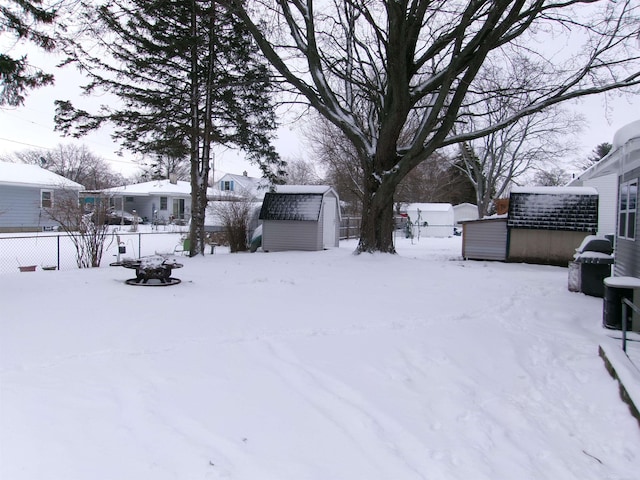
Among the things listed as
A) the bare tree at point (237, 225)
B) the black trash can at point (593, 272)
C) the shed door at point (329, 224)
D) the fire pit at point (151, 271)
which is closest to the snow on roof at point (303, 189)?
the shed door at point (329, 224)

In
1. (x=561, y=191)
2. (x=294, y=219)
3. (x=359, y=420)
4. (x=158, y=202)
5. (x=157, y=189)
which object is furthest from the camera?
(x=158, y=202)

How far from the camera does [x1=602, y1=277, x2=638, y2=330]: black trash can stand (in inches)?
241

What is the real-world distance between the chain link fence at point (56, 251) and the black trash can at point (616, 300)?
11.9 metres

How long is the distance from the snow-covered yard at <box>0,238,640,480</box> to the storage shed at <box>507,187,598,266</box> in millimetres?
9813

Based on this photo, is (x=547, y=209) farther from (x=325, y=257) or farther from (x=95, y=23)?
(x=95, y=23)

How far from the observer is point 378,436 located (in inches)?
134

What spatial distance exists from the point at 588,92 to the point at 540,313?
28.2 ft

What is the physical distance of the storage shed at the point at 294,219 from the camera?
57.1 ft

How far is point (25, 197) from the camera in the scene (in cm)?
2689

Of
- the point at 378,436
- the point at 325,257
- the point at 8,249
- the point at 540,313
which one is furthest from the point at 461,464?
the point at 8,249

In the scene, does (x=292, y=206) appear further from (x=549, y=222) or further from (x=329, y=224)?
(x=549, y=222)

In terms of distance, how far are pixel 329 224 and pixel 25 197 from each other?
1963cm

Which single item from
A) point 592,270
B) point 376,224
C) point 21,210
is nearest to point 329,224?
point 376,224

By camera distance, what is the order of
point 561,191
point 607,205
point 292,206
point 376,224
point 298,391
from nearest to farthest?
point 298,391
point 376,224
point 561,191
point 292,206
point 607,205
